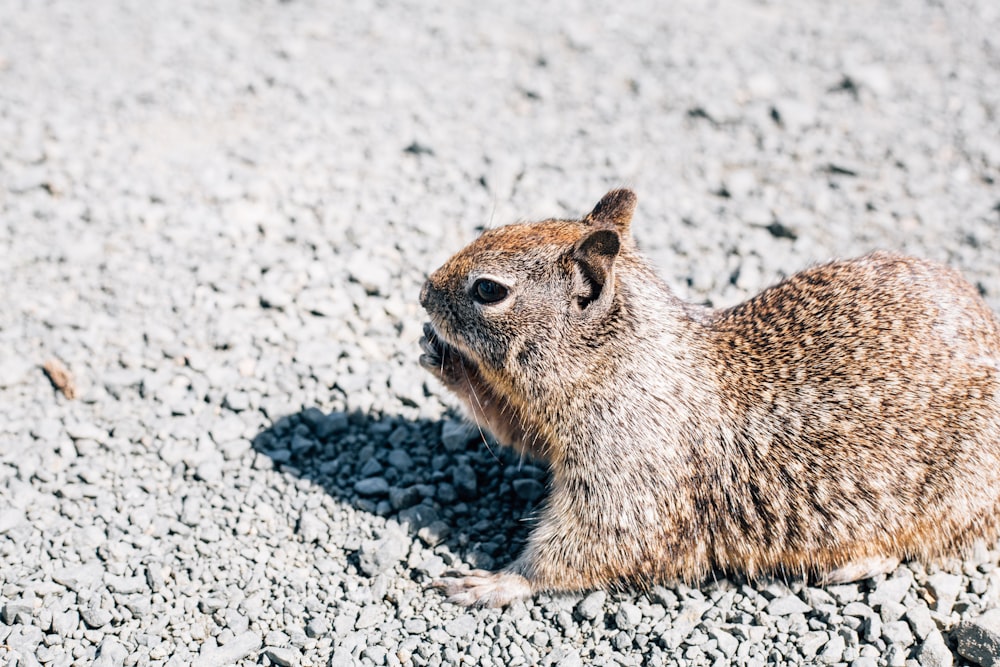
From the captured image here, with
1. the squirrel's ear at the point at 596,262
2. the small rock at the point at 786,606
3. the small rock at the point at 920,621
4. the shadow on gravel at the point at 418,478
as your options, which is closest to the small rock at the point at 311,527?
the shadow on gravel at the point at 418,478

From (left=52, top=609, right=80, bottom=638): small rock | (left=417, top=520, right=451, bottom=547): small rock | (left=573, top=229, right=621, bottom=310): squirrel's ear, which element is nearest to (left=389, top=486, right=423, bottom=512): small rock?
(left=417, top=520, right=451, bottom=547): small rock

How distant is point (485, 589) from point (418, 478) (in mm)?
776

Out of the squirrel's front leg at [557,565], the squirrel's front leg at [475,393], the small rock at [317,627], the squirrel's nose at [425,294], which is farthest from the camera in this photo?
the squirrel's front leg at [475,393]

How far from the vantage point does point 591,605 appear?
4.12 m

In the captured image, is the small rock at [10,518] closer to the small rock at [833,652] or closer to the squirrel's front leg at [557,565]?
the squirrel's front leg at [557,565]

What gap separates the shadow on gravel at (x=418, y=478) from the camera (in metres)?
4.40

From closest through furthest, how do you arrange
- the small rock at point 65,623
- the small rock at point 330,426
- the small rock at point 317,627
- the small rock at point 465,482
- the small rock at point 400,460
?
the small rock at point 65,623 < the small rock at point 317,627 < the small rock at point 465,482 < the small rock at point 400,460 < the small rock at point 330,426

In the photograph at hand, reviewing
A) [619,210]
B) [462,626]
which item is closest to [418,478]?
[462,626]

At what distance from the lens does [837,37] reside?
26.6 ft

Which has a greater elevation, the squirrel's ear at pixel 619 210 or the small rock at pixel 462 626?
the squirrel's ear at pixel 619 210

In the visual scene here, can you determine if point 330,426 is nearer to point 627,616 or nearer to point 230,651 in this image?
point 230,651

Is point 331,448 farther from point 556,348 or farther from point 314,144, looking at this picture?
point 314,144

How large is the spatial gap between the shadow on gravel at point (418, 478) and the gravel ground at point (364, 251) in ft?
0.06

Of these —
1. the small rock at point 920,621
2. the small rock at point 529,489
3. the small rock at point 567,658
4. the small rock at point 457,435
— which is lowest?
the small rock at point 567,658
